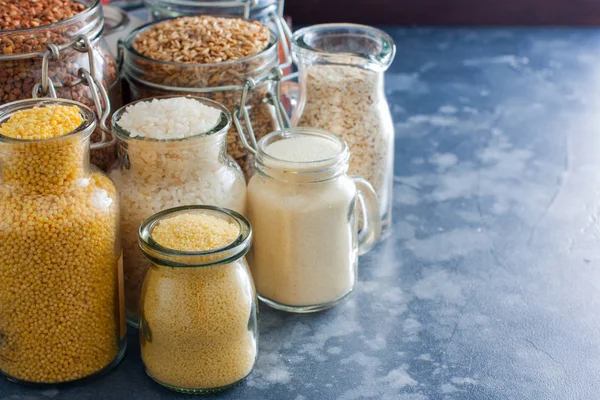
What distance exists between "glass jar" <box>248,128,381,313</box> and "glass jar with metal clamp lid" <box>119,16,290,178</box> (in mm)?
70

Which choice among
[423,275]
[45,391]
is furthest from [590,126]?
[45,391]

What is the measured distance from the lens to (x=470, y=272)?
119 centimetres

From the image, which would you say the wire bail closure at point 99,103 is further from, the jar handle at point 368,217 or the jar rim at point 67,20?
the jar handle at point 368,217

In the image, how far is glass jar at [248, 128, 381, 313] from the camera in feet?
3.44

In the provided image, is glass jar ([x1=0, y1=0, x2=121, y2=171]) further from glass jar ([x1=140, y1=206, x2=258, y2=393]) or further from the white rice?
glass jar ([x1=140, y1=206, x2=258, y2=393])

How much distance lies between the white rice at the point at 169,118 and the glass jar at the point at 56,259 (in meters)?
0.06

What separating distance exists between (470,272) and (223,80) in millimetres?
417

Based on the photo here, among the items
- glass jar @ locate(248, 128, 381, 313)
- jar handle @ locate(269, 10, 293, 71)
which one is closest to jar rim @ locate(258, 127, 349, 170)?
glass jar @ locate(248, 128, 381, 313)

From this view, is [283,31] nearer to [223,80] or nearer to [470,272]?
[223,80]

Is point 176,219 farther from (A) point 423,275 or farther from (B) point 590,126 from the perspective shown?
(B) point 590,126

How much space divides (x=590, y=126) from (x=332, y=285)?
2.40ft

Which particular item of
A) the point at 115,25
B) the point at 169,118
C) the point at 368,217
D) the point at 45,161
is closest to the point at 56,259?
the point at 45,161

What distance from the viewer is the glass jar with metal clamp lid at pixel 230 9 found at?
132 cm

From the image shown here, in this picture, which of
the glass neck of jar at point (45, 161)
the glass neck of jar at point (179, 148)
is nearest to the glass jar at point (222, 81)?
the glass neck of jar at point (179, 148)
